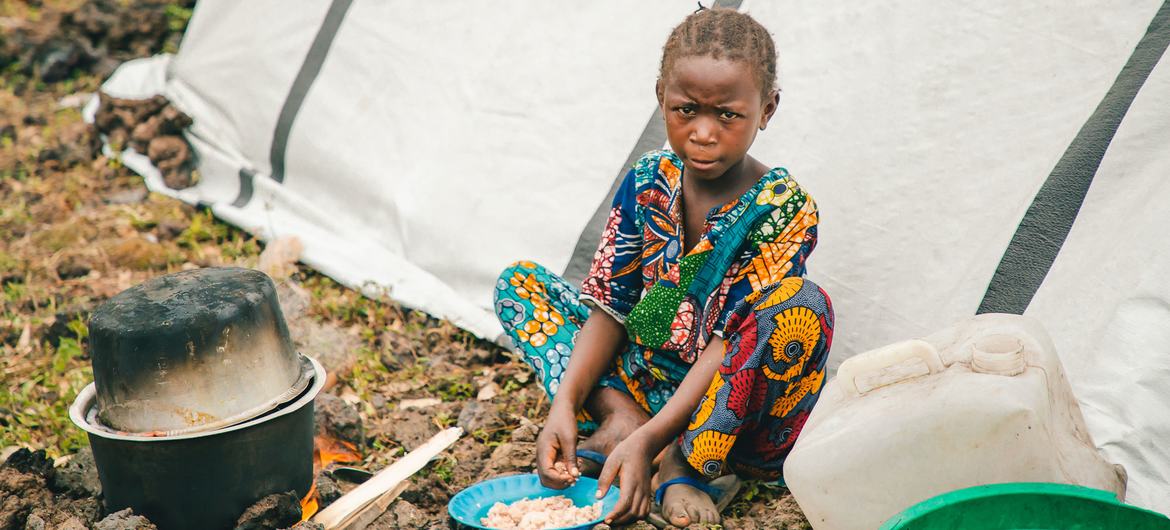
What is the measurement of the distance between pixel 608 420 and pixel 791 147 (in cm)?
85

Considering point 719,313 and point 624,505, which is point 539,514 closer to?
point 624,505

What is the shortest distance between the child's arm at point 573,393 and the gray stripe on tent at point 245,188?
1.92 meters

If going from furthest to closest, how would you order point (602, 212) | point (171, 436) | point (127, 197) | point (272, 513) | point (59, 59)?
point (59, 59), point (127, 197), point (602, 212), point (272, 513), point (171, 436)

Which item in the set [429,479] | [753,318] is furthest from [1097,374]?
[429,479]

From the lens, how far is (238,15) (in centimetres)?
406

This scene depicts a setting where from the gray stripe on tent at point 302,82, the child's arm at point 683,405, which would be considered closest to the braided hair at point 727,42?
the child's arm at point 683,405

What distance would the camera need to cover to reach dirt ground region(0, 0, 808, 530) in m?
2.21

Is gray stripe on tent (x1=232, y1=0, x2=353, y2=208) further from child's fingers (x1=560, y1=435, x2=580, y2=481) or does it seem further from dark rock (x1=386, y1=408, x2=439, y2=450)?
child's fingers (x1=560, y1=435, x2=580, y2=481)

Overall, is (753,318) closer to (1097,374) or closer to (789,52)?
(1097,374)

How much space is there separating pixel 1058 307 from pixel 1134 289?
19cm

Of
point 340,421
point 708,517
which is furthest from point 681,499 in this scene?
point 340,421

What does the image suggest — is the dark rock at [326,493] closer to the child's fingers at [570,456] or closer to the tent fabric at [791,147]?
the child's fingers at [570,456]

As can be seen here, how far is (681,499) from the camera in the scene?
2113mm

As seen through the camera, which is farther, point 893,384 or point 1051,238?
point 1051,238
